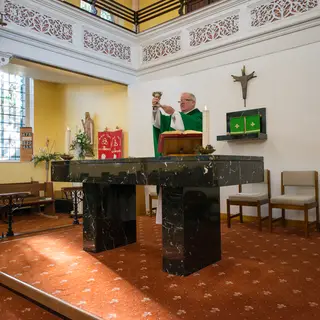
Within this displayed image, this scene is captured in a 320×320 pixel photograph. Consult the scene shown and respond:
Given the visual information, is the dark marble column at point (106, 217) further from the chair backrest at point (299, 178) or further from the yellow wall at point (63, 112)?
the yellow wall at point (63, 112)

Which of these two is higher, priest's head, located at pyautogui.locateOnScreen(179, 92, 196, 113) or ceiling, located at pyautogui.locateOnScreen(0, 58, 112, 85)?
ceiling, located at pyautogui.locateOnScreen(0, 58, 112, 85)

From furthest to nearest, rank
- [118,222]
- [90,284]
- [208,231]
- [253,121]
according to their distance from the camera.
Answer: [253,121]
[118,222]
[208,231]
[90,284]

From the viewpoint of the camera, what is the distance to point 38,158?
8.26 metres

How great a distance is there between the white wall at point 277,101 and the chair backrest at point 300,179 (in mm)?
186

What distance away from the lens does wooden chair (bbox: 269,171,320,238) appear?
4250mm

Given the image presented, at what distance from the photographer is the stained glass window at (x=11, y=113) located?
27.8 feet

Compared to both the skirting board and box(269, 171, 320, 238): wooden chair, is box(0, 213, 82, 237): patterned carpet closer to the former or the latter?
the skirting board

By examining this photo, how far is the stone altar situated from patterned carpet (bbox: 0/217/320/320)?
16 centimetres

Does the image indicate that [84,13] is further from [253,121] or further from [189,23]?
[253,121]

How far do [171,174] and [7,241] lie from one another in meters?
2.84

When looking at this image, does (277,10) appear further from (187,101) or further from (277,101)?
(187,101)

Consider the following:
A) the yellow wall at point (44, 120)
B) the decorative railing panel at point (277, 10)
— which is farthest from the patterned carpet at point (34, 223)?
the decorative railing panel at point (277, 10)

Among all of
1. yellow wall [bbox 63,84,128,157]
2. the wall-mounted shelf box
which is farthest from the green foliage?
the wall-mounted shelf box

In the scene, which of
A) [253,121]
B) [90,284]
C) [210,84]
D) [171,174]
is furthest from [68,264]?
[210,84]
